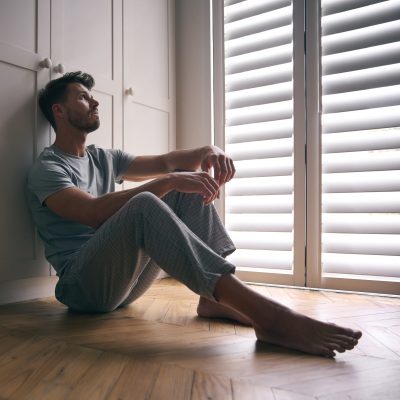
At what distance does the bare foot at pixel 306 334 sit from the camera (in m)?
1.03

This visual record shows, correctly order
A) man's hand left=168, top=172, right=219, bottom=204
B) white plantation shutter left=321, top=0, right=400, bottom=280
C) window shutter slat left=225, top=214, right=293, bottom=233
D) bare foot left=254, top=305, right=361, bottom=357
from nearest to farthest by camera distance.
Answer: bare foot left=254, top=305, right=361, bottom=357 < man's hand left=168, top=172, right=219, bottom=204 < white plantation shutter left=321, top=0, right=400, bottom=280 < window shutter slat left=225, top=214, right=293, bottom=233

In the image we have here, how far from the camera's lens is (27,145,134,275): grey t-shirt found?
56.8 inches

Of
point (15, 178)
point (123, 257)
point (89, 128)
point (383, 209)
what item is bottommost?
point (123, 257)

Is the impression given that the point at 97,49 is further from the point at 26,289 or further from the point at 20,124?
the point at 26,289

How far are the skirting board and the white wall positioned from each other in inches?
43.7

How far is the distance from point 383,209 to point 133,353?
4.34ft

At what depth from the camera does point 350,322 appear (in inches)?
55.1

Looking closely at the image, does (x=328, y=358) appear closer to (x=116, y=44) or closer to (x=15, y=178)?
(x=15, y=178)

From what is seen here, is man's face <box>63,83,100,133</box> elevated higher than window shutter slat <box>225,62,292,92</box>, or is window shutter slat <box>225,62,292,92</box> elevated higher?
window shutter slat <box>225,62,292,92</box>

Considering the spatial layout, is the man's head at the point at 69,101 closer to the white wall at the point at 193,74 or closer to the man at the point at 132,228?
the man at the point at 132,228

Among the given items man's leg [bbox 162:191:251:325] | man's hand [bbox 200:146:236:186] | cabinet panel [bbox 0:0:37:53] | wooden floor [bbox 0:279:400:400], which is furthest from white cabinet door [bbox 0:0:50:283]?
man's hand [bbox 200:146:236:186]

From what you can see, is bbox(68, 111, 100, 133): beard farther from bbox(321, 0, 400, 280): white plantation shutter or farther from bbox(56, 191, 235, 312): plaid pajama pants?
bbox(321, 0, 400, 280): white plantation shutter

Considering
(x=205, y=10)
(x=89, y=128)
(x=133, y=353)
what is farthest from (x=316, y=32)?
(x=133, y=353)

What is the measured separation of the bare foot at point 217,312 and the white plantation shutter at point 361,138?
833mm
